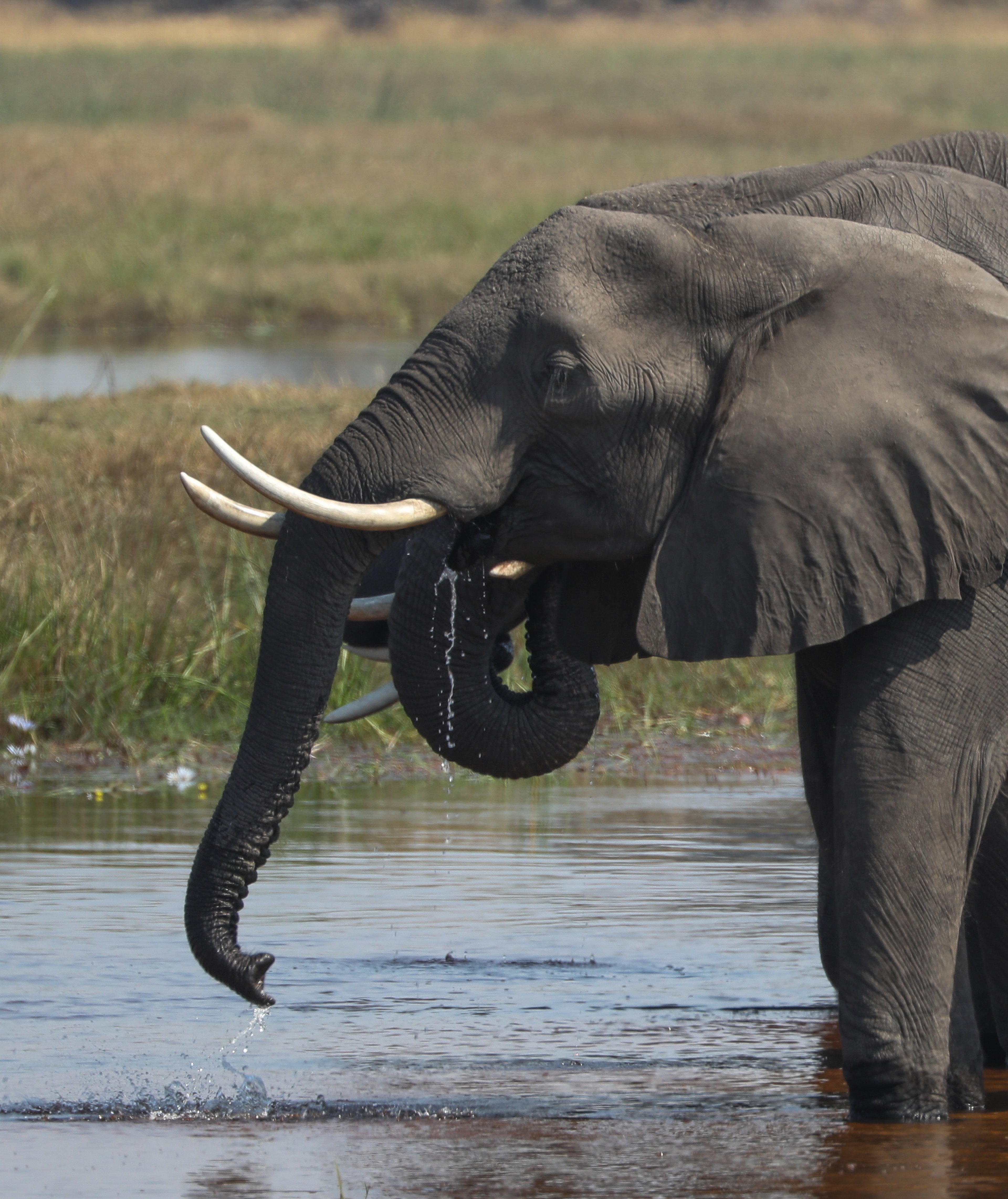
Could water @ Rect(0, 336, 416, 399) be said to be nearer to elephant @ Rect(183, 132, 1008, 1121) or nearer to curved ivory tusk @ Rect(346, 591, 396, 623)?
curved ivory tusk @ Rect(346, 591, 396, 623)

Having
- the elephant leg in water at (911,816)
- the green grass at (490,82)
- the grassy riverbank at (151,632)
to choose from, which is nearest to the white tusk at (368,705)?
the elephant leg in water at (911,816)

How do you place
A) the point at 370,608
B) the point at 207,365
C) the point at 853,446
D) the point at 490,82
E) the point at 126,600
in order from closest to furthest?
the point at 853,446 → the point at 370,608 → the point at 126,600 → the point at 207,365 → the point at 490,82

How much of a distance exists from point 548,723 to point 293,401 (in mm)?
9270

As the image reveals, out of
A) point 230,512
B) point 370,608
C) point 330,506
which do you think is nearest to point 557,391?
point 330,506

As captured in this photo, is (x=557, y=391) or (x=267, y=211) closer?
(x=557, y=391)

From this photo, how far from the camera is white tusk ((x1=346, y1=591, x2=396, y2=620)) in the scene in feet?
20.4

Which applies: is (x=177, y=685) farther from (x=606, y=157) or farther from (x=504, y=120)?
(x=504, y=120)

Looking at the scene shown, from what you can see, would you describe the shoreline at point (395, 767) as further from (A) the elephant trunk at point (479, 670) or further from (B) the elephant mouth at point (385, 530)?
(A) the elephant trunk at point (479, 670)

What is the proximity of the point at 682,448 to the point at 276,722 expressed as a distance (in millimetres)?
920

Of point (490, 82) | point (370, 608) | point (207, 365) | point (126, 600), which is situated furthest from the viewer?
point (490, 82)

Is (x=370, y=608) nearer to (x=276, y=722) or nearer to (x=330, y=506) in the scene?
(x=276, y=722)

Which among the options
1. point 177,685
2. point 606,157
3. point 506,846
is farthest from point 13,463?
point 606,157

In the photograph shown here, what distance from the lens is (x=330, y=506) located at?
5.21 m

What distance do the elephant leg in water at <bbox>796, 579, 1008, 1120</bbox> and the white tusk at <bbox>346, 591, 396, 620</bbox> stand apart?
3.52 ft
